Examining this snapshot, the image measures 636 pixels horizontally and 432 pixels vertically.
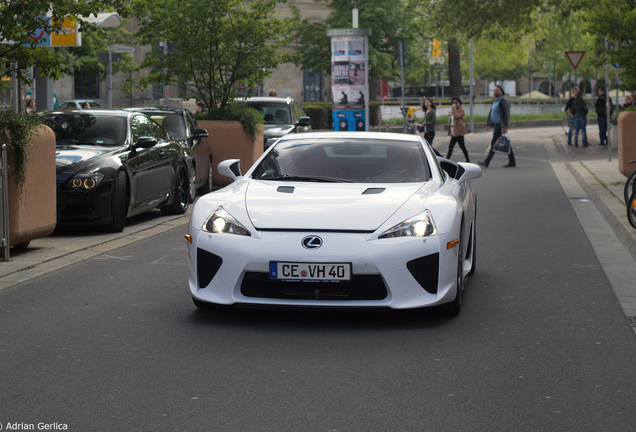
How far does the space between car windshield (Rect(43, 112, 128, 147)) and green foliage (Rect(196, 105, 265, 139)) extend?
603 centimetres

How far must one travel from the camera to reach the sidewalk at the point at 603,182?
10.9 metres

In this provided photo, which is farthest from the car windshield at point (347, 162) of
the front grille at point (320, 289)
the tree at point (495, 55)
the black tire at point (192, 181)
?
the tree at point (495, 55)

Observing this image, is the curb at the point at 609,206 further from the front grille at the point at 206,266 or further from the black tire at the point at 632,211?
the front grille at the point at 206,266

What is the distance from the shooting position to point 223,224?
616 centimetres

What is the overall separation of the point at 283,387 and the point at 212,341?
1.09 m

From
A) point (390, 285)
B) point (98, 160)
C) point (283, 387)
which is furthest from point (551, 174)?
point (283, 387)

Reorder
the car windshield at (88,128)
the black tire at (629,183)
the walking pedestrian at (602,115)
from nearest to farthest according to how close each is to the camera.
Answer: the car windshield at (88,128)
the black tire at (629,183)
the walking pedestrian at (602,115)

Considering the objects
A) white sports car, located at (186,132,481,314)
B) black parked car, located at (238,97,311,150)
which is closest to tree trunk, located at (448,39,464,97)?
black parked car, located at (238,97,311,150)

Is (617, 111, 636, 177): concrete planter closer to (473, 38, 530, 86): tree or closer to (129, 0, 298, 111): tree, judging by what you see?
(129, 0, 298, 111): tree

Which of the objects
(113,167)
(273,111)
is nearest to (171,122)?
(113,167)

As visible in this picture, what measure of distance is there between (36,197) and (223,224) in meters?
3.70

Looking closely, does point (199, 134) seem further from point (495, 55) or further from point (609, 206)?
point (495, 55)

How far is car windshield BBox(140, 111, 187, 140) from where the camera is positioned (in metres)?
15.2

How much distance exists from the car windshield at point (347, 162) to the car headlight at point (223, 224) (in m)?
1.00
